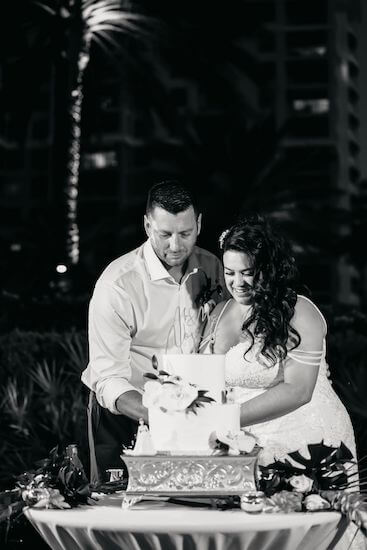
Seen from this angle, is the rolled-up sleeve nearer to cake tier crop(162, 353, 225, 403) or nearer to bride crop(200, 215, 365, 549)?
bride crop(200, 215, 365, 549)

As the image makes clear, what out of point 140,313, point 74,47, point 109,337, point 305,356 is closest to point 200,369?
point 305,356

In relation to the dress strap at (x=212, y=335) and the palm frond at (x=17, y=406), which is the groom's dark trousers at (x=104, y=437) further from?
the palm frond at (x=17, y=406)

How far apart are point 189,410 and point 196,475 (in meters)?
0.24

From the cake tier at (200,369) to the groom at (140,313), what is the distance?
34.8 inches

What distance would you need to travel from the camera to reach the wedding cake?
4.37m

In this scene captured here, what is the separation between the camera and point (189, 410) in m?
4.37

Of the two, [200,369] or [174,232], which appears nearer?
[200,369]

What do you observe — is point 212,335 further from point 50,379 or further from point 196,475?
point 50,379

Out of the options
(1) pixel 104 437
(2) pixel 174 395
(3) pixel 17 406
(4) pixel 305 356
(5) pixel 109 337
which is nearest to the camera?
(2) pixel 174 395

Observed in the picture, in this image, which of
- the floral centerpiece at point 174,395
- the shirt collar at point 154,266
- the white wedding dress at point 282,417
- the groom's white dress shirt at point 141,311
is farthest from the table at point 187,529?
the shirt collar at point 154,266

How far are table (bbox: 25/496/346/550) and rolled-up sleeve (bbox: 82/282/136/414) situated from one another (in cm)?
114

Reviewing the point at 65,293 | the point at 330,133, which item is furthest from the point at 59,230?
the point at 330,133

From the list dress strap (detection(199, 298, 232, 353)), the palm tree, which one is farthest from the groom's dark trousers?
the palm tree

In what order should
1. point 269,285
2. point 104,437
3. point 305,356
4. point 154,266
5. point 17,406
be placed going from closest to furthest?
point 305,356 → point 269,285 → point 154,266 → point 104,437 → point 17,406
